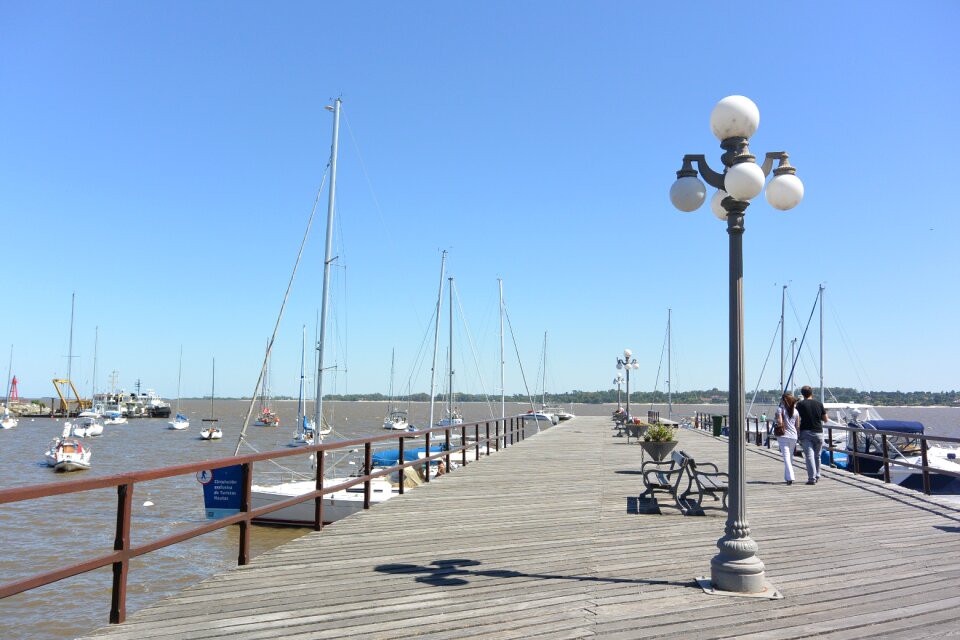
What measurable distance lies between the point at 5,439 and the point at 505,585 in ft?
228

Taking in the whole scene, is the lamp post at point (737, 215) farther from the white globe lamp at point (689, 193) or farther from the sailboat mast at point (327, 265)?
the sailboat mast at point (327, 265)

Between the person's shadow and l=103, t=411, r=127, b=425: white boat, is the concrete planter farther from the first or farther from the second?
l=103, t=411, r=127, b=425: white boat

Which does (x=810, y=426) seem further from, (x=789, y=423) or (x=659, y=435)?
(x=659, y=435)

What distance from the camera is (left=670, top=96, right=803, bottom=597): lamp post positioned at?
205 inches

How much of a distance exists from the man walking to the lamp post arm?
7.13 meters

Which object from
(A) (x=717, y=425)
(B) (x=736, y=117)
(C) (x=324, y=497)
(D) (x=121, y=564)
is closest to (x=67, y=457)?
(C) (x=324, y=497)

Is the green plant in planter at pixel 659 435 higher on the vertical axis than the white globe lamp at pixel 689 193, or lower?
lower

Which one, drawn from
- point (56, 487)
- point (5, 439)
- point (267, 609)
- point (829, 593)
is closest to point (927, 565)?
point (829, 593)

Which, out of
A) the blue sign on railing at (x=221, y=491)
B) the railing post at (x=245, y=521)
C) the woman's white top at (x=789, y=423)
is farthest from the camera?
the blue sign on railing at (x=221, y=491)

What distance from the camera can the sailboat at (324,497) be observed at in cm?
1606

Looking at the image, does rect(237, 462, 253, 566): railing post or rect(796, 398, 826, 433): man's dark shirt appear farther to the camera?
rect(796, 398, 826, 433): man's dark shirt

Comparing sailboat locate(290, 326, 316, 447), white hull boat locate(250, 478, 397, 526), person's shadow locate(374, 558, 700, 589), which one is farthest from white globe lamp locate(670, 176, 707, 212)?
sailboat locate(290, 326, 316, 447)

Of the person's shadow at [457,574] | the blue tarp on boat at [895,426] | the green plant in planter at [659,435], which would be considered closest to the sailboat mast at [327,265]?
the green plant in planter at [659,435]

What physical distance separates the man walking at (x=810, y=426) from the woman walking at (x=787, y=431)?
23 centimetres
